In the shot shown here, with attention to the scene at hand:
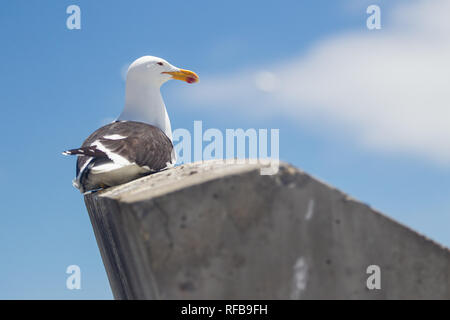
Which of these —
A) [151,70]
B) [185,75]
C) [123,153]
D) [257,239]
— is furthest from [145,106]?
[257,239]

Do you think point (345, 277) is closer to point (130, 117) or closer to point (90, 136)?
point (90, 136)

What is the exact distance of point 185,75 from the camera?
903cm

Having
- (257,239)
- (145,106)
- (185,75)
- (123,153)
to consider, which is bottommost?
(257,239)

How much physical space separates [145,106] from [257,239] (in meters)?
4.98

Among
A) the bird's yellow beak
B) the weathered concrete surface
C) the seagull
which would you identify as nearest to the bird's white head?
the bird's yellow beak

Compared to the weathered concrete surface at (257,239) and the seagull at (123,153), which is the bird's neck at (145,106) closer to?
the seagull at (123,153)

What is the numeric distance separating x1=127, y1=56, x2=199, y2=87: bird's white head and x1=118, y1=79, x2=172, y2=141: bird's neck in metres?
0.09

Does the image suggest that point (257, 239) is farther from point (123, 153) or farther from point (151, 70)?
point (151, 70)

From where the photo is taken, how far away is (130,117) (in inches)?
343

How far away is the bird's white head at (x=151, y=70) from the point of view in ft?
29.2

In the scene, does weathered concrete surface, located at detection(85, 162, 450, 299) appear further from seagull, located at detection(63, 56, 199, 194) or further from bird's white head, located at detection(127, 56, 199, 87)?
bird's white head, located at detection(127, 56, 199, 87)

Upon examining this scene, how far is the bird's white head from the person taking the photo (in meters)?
8.89
